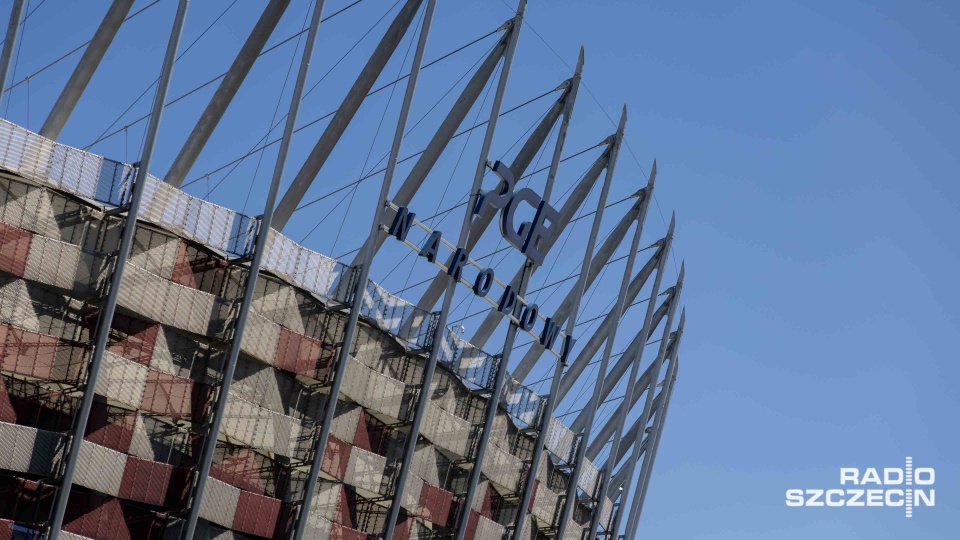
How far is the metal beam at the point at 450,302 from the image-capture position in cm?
6425

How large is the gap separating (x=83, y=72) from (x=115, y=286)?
9.20m

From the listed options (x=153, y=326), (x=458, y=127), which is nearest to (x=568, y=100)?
(x=458, y=127)

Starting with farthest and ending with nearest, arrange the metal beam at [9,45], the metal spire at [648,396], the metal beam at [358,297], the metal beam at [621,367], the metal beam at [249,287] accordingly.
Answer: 1. the metal beam at [621,367]
2. the metal spire at [648,396]
3. the metal beam at [358,297]
4. the metal beam at [249,287]
5. the metal beam at [9,45]

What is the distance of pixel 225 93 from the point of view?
59.8m

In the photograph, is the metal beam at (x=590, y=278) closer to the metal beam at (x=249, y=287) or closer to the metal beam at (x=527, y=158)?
the metal beam at (x=527, y=158)

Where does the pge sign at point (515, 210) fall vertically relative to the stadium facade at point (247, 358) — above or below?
above

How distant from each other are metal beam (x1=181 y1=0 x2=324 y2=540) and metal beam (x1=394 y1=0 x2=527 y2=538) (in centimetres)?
900

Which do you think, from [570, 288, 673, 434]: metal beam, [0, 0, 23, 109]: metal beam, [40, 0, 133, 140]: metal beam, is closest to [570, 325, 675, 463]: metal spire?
[570, 288, 673, 434]: metal beam

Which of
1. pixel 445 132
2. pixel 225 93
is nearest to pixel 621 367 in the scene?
pixel 445 132

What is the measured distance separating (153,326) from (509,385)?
25799 mm

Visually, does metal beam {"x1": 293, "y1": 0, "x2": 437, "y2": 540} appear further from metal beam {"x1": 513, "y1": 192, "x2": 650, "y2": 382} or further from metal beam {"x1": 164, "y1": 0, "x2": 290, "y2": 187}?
metal beam {"x1": 513, "y1": 192, "x2": 650, "y2": 382}

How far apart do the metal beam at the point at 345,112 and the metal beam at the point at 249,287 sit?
14.2 feet

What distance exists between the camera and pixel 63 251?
52.6m

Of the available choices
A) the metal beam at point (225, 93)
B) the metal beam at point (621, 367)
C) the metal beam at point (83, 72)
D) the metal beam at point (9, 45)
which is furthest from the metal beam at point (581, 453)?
the metal beam at point (9, 45)
